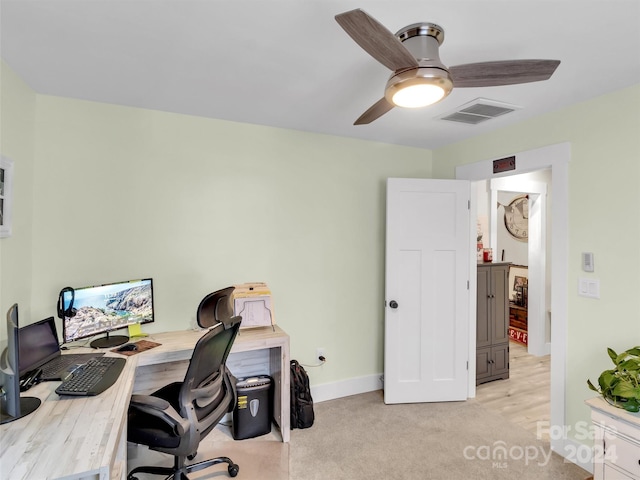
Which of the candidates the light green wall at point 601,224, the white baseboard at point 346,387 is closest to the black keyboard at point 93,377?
the white baseboard at point 346,387

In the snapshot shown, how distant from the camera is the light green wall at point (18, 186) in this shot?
187cm

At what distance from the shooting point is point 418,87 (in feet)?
4.65

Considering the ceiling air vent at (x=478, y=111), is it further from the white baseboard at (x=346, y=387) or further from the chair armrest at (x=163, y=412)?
the chair armrest at (x=163, y=412)

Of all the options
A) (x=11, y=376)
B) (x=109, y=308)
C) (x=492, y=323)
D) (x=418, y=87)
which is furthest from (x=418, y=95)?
(x=492, y=323)

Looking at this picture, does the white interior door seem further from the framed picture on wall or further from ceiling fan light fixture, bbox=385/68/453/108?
the framed picture on wall

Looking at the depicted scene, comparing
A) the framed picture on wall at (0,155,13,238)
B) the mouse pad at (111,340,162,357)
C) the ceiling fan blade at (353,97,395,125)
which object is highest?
the ceiling fan blade at (353,97,395,125)

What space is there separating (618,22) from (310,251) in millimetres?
2387

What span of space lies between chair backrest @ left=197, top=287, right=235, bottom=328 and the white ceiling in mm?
1363

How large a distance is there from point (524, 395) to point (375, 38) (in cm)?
360

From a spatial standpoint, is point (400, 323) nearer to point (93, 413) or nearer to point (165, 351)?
point (165, 351)

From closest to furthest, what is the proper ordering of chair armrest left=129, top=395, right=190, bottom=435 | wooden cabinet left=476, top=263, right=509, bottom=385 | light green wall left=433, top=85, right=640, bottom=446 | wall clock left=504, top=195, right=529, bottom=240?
chair armrest left=129, top=395, right=190, bottom=435
light green wall left=433, top=85, right=640, bottom=446
wooden cabinet left=476, top=263, right=509, bottom=385
wall clock left=504, top=195, right=529, bottom=240

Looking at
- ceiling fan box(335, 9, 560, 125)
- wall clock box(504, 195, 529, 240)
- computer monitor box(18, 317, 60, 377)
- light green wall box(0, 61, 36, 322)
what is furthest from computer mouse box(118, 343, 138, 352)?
wall clock box(504, 195, 529, 240)

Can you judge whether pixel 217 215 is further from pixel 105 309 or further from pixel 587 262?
pixel 587 262

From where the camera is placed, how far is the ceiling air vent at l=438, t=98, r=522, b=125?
2.34 meters
